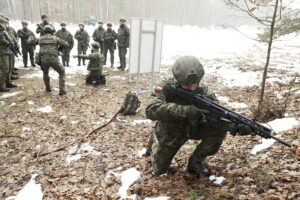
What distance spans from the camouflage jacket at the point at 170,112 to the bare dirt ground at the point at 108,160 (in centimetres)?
92

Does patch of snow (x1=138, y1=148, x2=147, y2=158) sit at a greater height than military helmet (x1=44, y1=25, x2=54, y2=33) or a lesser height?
lesser

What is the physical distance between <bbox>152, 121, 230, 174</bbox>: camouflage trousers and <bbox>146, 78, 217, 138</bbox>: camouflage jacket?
0.07 meters

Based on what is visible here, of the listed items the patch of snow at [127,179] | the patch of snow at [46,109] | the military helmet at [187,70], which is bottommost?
the patch of snow at [46,109]

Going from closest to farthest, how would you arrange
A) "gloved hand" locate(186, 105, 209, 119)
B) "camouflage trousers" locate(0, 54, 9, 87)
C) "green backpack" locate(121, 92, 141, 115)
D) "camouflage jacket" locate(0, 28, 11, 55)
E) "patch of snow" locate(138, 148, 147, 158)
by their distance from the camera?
"gloved hand" locate(186, 105, 209, 119), "patch of snow" locate(138, 148, 147, 158), "green backpack" locate(121, 92, 141, 115), "camouflage jacket" locate(0, 28, 11, 55), "camouflage trousers" locate(0, 54, 9, 87)

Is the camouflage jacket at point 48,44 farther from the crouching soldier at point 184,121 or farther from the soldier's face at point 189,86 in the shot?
the soldier's face at point 189,86

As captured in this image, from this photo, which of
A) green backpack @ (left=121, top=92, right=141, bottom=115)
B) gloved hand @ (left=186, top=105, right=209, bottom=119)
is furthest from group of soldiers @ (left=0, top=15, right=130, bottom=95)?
gloved hand @ (left=186, top=105, right=209, bottom=119)

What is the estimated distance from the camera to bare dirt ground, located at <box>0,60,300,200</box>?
3.41 metres

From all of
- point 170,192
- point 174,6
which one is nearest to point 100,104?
point 170,192

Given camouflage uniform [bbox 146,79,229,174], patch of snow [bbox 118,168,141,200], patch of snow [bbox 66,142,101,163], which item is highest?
camouflage uniform [bbox 146,79,229,174]

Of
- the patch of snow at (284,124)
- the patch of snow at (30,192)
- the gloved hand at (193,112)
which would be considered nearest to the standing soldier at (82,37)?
the patch of snow at (30,192)

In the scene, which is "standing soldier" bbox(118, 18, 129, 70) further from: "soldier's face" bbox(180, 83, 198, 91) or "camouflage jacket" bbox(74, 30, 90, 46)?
"soldier's face" bbox(180, 83, 198, 91)

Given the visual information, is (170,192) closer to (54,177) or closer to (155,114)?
(155,114)

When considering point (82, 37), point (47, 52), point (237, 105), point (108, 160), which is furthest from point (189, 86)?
point (82, 37)

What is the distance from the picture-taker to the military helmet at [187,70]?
313 cm
